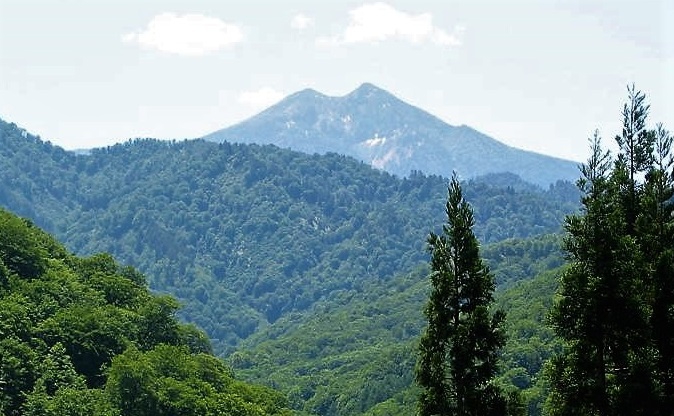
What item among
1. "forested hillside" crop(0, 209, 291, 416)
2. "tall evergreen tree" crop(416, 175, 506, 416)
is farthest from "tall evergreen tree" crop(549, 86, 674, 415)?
"forested hillside" crop(0, 209, 291, 416)

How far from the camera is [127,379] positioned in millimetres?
75875

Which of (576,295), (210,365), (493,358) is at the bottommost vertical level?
(210,365)

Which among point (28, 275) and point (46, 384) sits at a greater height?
point (28, 275)

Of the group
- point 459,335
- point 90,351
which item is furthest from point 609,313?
point 90,351

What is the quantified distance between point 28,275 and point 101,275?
48.8 ft

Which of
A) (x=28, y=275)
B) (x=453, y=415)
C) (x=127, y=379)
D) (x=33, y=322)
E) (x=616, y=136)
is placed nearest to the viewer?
(x=453, y=415)

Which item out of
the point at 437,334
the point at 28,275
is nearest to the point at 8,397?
the point at 28,275

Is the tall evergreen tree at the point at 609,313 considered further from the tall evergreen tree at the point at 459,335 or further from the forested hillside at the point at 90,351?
the forested hillside at the point at 90,351

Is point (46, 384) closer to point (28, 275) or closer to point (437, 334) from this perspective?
point (28, 275)

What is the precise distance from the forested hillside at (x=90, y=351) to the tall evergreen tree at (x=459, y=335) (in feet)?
140

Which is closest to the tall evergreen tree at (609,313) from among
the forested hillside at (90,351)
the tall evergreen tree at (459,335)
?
the tall evergreen tree at (459,335)

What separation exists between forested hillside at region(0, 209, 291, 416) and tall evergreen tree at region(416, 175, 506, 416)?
4260 centimetres

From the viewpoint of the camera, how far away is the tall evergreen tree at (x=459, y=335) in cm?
3681

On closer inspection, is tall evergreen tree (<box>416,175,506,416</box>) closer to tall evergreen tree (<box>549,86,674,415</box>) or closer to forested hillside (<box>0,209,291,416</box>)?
tall evergreen tree (<box>549,86,674,415</box>)
